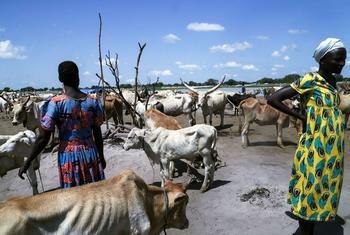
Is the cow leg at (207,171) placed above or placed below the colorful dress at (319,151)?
below

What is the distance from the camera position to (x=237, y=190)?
19.7ft

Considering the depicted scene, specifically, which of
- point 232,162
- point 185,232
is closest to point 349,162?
point 232,162

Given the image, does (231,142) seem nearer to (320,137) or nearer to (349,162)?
(349,162)

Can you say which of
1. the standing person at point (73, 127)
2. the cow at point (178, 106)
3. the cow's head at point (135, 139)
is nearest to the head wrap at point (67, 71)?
the standing person at point (73, 127)

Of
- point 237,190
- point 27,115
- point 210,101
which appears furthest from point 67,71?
point 210,101

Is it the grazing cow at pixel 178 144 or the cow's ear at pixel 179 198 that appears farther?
the grazing cow at pixel 178 144

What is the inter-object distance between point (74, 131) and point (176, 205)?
1.11 metres

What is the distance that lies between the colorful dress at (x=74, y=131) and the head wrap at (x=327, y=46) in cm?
213

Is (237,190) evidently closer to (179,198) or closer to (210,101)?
(179,198)

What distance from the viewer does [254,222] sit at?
4727mm

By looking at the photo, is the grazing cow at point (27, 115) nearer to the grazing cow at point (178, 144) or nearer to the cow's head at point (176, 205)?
the grazing cow at point (178, 144)

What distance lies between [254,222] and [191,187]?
6.59 ft

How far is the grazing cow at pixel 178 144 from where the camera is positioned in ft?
20.4

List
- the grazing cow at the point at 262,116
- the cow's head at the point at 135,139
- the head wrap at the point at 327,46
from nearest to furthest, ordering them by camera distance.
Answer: the head wrap at the point at 327,46 → the cow's head at the point at 135,139 → the grazing cow at the point at 262,116
